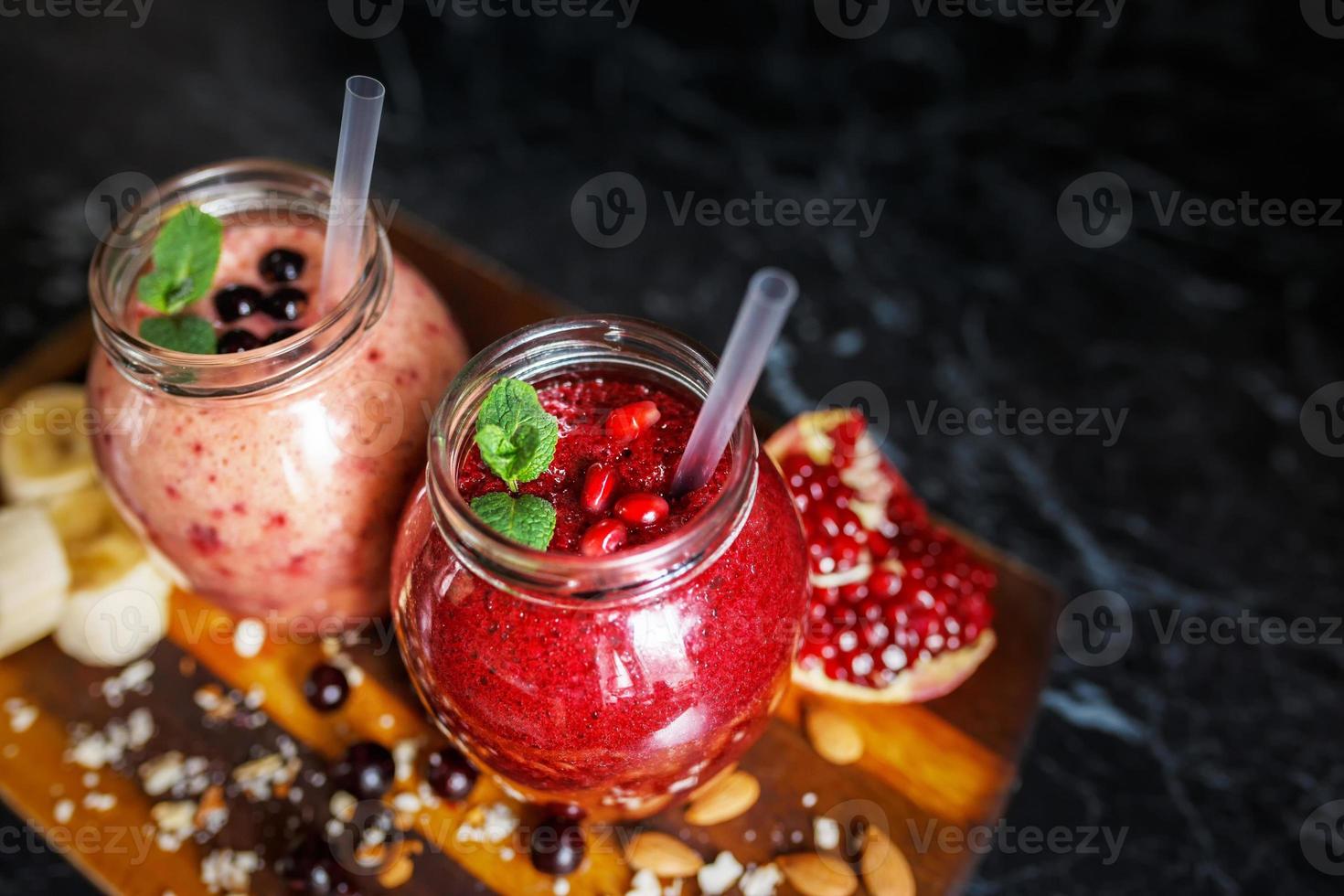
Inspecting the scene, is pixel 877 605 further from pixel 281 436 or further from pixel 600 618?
pixel 281 436

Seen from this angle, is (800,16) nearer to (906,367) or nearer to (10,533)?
(906,367)

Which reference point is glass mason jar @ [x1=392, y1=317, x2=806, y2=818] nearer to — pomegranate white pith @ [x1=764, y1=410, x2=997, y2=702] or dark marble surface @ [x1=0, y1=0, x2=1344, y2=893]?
pomegranate white pith @ [x1=764, y1=410, x2=997, y2=702]

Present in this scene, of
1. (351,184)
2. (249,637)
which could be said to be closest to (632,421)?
(351,184)

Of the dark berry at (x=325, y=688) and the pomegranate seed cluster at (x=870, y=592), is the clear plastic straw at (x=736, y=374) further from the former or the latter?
the dark berry at (x=325, y=688)

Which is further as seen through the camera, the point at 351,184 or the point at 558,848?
the point at 558,848

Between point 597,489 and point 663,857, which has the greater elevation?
point 597,489

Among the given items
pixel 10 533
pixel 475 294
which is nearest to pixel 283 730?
pixel 10 533

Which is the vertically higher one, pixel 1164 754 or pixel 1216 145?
pixel 1216 145
